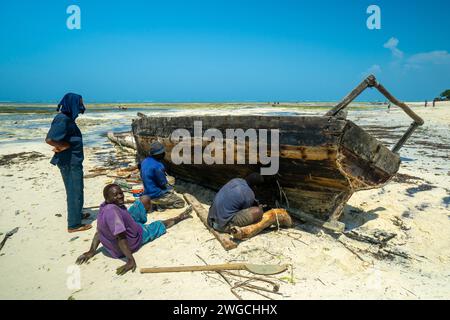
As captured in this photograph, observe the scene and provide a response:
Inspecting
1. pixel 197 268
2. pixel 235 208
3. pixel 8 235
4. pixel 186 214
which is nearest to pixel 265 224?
pixel 235 208

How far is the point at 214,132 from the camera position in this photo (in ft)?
17.7

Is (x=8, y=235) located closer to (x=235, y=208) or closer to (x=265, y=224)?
(x=235, y=208)

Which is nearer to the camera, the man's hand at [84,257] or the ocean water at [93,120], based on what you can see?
the man's hand at [84,257]

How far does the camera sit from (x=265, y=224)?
14.6ft

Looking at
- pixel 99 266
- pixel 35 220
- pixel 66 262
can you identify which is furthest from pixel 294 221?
pixel 35 220

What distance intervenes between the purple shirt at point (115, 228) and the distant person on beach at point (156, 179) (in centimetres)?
140

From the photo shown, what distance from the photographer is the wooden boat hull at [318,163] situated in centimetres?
396

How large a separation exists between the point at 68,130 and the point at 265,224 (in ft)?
10.5

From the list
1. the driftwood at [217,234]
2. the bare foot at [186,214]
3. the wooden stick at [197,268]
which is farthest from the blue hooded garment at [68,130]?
the wooden stick at [197,268]

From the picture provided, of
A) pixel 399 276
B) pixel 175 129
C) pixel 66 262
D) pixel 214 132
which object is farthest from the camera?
pixel 175 129

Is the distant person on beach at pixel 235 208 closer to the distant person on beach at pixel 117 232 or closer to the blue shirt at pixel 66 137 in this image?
the distant person on beach at pixel 117 232

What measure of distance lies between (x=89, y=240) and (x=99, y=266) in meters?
0.88

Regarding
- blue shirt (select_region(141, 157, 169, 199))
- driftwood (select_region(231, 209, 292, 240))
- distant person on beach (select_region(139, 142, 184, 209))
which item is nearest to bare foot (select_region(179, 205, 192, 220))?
distant person on beach (select_region(139, 142, 184, 209))

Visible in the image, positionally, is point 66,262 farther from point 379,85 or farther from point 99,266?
point 379,85
